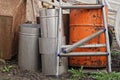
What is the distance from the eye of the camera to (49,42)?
214 inches

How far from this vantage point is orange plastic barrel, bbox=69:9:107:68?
564cm

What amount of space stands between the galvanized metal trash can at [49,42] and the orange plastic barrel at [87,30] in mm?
347

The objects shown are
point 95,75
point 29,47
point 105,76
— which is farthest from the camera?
point 29,47

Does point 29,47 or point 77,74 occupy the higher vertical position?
point 29,47

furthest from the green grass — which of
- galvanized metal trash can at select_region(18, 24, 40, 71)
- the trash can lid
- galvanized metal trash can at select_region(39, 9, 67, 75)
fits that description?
the trash can lid

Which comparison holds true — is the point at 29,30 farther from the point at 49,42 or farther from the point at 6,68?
the point at 6,68

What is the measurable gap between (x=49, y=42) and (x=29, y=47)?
36 cm

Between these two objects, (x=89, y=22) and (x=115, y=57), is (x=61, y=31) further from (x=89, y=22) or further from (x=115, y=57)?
(x=115, y=57)

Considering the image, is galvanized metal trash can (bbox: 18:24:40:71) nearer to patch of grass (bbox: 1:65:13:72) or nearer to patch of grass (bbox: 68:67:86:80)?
patch of grass (bbox: 1:65:13:72)

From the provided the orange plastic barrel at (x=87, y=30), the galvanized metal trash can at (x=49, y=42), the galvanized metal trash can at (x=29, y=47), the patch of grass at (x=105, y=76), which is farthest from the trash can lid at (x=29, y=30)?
the patch of grass at (x=105, y=76)

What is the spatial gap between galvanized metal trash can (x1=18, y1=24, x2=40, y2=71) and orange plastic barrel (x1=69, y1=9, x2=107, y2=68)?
1.90 ft

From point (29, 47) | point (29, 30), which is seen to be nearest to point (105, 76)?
point (29, 47)

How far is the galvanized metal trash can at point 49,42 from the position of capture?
17.8 feet

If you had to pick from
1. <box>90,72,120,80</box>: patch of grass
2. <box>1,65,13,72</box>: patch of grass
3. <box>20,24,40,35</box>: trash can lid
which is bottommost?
<box>90,72,120,80</box>: patch of grass
